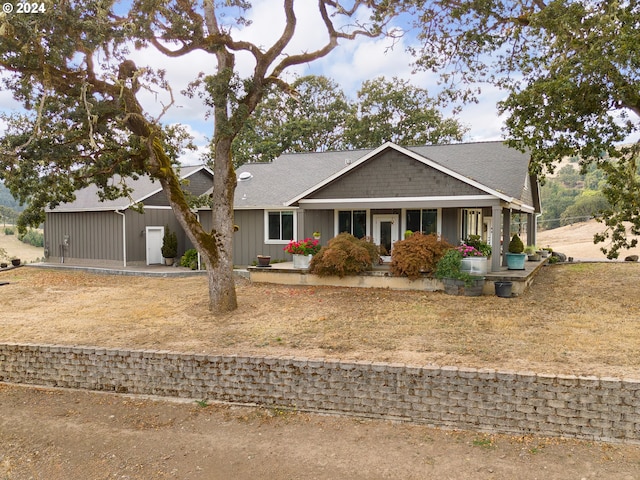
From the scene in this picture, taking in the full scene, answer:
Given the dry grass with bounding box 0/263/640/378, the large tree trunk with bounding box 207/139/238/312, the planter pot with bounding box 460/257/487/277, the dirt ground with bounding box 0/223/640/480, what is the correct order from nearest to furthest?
the dirt ground with bounding box 0/223/640/480, the dry grass with bounding box 0/263/640/378, the large tree trunk with bounding box 207/139/238/312, the planter pot with bounding box 460/257/487/277

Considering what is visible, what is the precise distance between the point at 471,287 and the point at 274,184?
9835 mm

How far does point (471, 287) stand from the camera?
39.5 ft

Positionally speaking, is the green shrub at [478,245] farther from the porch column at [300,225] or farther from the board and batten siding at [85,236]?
the board and batten siding at [85,236]

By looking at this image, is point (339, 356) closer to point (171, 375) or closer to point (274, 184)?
point (171, 375)

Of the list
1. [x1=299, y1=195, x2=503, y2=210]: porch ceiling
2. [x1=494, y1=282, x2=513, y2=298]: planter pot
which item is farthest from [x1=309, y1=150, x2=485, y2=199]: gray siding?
[x1=494, y1=282, x2=513, y2=298]: planter pot

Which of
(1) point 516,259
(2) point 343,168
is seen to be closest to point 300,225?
(2) point 343,168

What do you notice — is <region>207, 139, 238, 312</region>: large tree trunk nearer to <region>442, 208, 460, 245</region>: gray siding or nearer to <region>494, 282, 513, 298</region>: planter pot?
<region>494, 282, 513, 298</region>: planter pot

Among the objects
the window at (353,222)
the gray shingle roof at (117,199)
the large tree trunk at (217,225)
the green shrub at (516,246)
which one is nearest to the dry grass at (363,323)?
the large tree trunk at (217,225)

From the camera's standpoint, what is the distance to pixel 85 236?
20.7 metres

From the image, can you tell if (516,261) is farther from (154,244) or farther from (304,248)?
(154,244)

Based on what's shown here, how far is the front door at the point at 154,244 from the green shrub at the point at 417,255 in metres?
11.6

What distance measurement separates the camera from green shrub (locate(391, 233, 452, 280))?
12.6 metres

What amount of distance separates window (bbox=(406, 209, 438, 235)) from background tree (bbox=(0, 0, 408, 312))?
20.0 feet

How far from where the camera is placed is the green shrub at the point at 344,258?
1332cm
